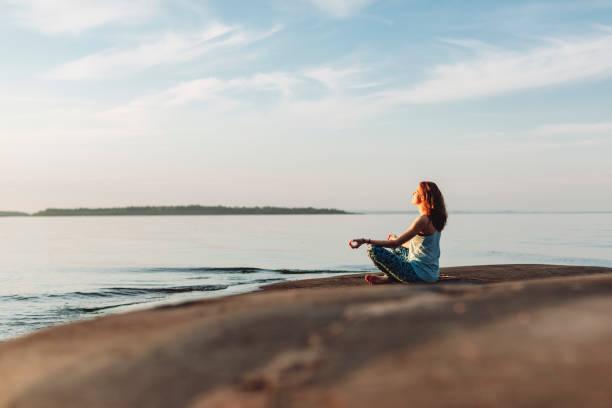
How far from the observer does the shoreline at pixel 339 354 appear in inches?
92.1

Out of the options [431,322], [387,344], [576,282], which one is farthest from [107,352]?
[576,282]

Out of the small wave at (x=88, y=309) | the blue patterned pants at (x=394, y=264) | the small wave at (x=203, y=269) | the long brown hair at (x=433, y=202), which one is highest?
the long brown hair at (x=433, y=202)

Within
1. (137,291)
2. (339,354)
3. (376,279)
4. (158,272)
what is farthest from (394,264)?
(158,272)

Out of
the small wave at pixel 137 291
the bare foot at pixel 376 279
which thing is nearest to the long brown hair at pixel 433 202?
the bare foot at pixel 376 279

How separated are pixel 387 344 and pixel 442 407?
17.9 inches

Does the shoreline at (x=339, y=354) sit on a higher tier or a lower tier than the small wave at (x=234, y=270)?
higher

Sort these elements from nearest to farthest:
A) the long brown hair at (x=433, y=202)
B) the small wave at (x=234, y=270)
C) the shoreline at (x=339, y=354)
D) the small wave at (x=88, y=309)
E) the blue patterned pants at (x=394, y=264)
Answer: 1. the shoreline at (x=339, y=354)
2. the long brown hair at (x=433, y=202)
3. the blue patterned pants at (x=394, y=264)
4. the small wave at (x=88, y=309)
5. the small wave at (x=234, y=270)

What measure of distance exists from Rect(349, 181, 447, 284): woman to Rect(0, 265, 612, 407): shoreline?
5.30 meters

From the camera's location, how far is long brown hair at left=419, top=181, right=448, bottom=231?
339 inches

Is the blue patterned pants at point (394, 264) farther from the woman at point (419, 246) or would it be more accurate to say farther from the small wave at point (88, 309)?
the small wave at point (88, 309)

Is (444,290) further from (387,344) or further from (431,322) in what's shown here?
(387,344)

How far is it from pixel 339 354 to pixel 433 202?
627cm

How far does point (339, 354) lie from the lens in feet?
8.61

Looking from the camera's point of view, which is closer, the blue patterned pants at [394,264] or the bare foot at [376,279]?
the blue patterned pants at [394,264]
